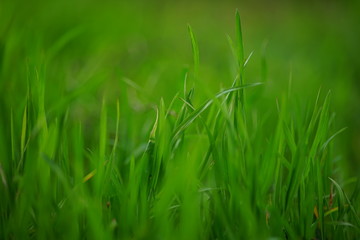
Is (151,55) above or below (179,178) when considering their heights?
above

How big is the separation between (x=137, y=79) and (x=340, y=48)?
130 centimetres

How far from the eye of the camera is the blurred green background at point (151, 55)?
4.05 ft

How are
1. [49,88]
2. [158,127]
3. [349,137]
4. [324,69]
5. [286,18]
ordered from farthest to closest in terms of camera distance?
1. [286,18]
2. [324,69]
3. [349,137]
4. [49,88]
5. [158,127]

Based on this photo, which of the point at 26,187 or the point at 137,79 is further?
the point at 137,79

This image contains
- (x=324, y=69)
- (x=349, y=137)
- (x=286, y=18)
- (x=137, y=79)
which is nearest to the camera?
(x=349, y=137)

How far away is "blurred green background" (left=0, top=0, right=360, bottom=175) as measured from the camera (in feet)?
4.05

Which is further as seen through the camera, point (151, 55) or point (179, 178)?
point (151, 55)

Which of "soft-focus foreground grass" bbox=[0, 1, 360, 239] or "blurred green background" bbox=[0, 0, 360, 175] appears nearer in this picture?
"soft-focus foreground grass" bbox=[0, 1, 360, 239]

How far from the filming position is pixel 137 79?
182 centimetres

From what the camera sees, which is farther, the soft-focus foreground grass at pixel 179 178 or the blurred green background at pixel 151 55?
the blurred green background at pixel 151 55

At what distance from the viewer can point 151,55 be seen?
88.4 inches

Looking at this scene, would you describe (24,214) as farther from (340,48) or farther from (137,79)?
(340,48)

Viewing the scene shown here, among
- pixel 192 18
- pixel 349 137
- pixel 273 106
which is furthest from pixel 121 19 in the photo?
pixel 349 137

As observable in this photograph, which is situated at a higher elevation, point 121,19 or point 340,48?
point 121,19
